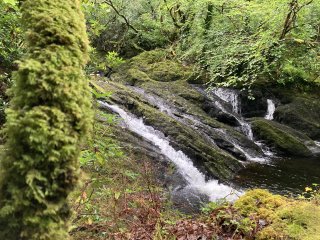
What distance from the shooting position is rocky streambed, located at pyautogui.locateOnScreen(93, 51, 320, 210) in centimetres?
957

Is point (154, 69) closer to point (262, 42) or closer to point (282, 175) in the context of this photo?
point (262, 42)

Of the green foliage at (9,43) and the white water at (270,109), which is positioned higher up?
the green foliage at (9,43)

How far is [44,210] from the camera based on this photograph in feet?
5.06

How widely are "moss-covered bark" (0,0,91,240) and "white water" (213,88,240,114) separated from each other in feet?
49.9

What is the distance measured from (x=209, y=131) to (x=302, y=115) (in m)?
5.97

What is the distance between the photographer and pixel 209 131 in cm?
1252

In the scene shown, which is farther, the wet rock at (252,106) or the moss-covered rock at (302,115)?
the wet rock at (252,106)

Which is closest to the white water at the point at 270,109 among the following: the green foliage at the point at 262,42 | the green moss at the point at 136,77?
the green foliage at the point at 262,42

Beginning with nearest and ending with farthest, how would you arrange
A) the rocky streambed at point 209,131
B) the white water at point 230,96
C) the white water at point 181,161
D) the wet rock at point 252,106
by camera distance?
the white water at point 181,161
the rocky streambed at point 209,131
the white water at point 230,96
the wet rock at point 252,106

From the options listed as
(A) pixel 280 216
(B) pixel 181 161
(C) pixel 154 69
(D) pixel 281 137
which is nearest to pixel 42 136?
(A) pixel 280 216

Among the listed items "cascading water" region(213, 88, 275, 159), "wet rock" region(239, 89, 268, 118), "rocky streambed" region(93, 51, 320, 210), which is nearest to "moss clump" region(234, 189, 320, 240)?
"rocky streambed" region(93, 51, 320, 210)

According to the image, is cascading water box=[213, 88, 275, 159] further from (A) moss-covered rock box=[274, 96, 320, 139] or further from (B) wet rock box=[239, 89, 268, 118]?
(A) moss-covered rock box=[274, 96, 320, 139]

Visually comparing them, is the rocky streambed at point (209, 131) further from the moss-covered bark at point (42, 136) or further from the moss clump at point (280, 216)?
the moss-covered bark at point (42, 136)

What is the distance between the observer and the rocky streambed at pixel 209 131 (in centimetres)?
957
